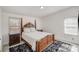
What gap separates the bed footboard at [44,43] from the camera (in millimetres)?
1407

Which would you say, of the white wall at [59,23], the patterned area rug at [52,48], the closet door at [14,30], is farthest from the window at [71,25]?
the closet door at [14,30]

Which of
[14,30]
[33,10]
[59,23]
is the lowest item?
[14,30]

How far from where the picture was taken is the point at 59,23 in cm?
150

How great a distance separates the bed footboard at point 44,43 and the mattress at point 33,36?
57 mm

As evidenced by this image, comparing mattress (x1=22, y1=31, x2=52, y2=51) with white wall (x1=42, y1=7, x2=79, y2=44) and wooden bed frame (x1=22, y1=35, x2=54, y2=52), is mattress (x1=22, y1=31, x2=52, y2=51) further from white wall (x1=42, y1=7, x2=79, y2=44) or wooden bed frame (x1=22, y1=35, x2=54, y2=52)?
white wall (x1=42, y1=7, x2=79, y2=44)

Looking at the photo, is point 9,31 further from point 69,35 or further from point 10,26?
point 69,35

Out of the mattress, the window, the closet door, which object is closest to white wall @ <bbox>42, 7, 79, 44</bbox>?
the window

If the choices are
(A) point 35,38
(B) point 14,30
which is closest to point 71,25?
(A) point 35,38

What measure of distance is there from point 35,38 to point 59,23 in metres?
0.57

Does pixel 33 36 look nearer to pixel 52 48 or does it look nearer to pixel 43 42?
pixel 43 42

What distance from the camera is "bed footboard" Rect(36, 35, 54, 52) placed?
4.62 feet

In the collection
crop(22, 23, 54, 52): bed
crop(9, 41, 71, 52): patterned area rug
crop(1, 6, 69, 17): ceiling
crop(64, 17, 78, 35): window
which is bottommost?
crop(9, 41, 71, 52): patterned area rug

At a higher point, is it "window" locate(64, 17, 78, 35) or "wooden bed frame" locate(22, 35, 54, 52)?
"window" locate(64, 17, 78, 35)
